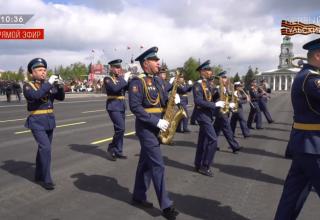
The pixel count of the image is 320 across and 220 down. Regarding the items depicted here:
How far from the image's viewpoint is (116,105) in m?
9.30

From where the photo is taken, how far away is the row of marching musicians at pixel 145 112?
552 centimetres

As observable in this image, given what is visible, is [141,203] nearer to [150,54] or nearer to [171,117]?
[171,117]

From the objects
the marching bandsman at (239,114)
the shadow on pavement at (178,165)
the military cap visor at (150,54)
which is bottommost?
the shadow on pavement at (178,165)

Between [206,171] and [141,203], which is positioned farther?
[206,171]

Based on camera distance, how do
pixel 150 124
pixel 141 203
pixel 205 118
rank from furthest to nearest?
pixel 205 118, pixel 141 203, pixel 150 124

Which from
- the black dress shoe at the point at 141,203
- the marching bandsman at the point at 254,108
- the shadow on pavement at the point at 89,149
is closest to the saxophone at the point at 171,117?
the black dress shoe at the point at 141,203

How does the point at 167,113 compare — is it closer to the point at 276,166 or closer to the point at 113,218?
the point at 113,218

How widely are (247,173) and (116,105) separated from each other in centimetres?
317

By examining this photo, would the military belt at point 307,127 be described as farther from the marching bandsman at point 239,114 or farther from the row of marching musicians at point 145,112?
the marching bandsman at point 239,114

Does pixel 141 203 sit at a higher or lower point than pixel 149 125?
lower

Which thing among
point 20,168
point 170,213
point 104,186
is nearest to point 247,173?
point 104,186

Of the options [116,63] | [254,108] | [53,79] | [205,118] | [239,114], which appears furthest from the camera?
[254,108]

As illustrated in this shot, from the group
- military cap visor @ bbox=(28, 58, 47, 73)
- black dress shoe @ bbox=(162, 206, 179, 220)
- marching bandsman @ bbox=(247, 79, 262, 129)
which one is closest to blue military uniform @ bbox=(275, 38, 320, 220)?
black dress shoe @ bbox=(162, 206, 179, 220)

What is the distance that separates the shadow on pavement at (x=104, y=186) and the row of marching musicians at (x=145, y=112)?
1.29 ft
